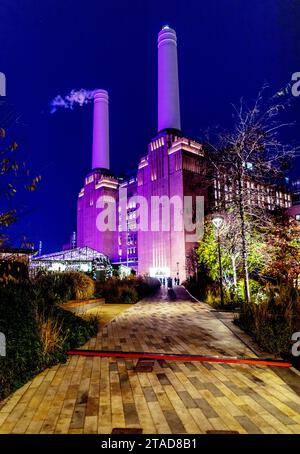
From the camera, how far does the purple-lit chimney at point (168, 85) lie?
252ft

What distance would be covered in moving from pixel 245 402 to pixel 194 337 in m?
3.39

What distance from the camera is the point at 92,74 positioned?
139750 mm

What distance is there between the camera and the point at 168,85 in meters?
81.4

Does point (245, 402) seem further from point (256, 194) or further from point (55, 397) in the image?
point (256, 194)

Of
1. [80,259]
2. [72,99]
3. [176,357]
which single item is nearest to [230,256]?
[176,357]

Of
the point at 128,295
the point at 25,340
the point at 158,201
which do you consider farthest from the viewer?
the point at 158,201

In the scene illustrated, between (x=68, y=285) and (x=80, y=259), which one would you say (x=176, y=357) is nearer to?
(x=68, y=285)

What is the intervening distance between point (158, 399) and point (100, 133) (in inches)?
4402

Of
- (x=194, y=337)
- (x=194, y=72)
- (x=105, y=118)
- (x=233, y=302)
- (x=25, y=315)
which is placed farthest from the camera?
(x=194, y=72)

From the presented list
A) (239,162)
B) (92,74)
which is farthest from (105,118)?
(239,162)

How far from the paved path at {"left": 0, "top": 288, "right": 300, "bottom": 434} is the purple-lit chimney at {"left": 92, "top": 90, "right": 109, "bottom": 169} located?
333ft

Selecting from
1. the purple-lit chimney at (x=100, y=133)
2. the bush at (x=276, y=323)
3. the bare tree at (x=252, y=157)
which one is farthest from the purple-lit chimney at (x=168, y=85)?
the bush at (x=276, y=323)
